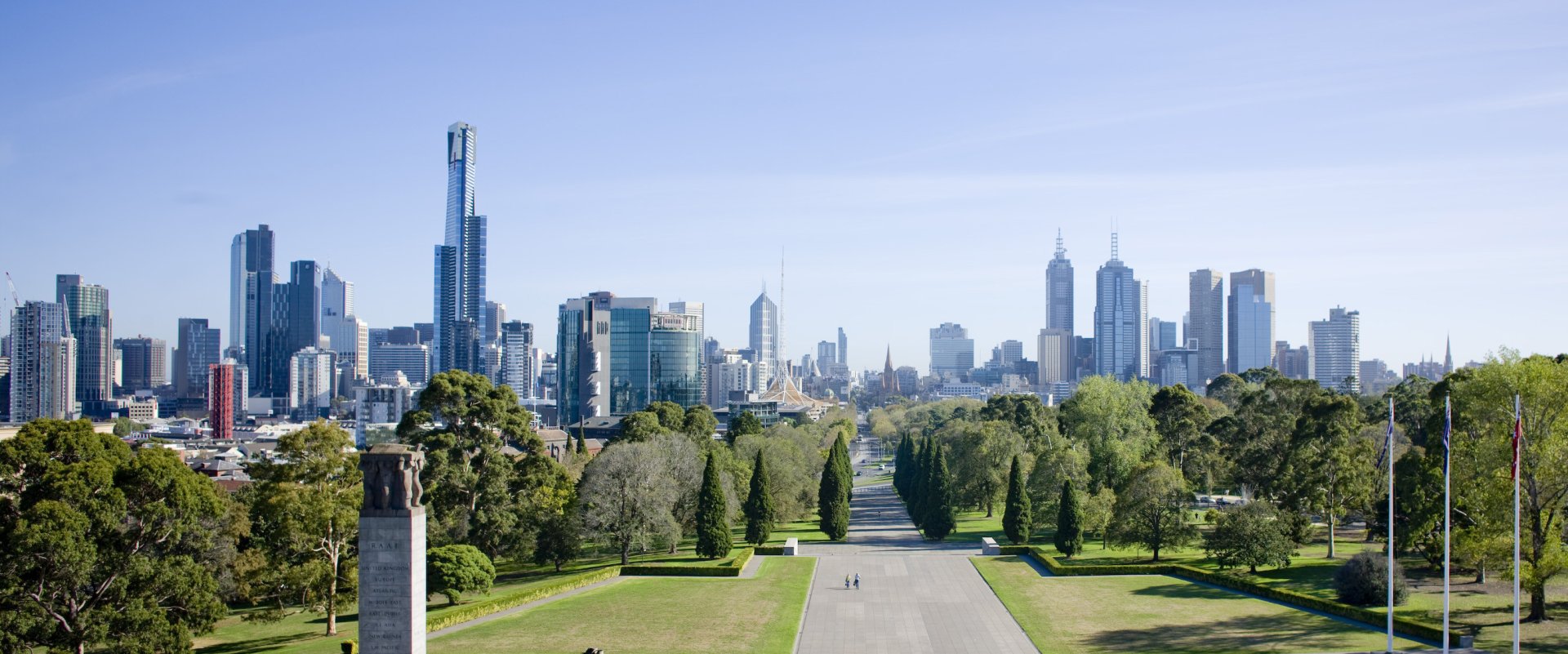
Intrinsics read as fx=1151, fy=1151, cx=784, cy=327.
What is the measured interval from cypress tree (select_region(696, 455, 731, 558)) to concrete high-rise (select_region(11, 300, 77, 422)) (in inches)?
6526

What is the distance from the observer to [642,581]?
5200cm

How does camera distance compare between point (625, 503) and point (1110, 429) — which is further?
point (1110, 429)

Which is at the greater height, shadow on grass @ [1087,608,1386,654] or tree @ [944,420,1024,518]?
tree @ [944,420,1024,518]

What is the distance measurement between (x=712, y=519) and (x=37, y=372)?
582ft

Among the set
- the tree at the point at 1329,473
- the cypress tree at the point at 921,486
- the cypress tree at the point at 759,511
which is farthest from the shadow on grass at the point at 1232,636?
the cypress tree at the point at 921,486

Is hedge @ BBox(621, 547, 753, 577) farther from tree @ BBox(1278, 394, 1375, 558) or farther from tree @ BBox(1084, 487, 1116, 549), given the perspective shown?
tree @ BBox(1278, 394, 1375, 558)

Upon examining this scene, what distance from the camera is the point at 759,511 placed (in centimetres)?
6228

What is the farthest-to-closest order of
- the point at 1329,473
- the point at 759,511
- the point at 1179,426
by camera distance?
the point at 1179,426
the point at 759,511
the point at 1329,473

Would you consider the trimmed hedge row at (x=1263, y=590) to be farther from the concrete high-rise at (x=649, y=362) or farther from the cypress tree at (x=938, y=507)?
the concrete high-rise at (x=649, y=362)

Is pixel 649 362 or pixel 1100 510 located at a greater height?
pixel 649 362

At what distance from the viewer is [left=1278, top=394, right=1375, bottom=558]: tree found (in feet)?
173

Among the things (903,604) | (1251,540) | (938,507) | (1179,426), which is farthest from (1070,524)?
(1179,426)

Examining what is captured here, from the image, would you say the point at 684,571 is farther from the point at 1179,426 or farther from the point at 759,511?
the point at 1179,426

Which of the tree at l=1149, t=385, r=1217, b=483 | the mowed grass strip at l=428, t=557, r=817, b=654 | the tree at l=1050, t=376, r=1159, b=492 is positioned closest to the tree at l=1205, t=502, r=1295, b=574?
the tree at l=1050, t=376, r=1159, b=492
